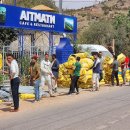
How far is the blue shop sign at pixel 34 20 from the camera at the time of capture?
23.2 metres

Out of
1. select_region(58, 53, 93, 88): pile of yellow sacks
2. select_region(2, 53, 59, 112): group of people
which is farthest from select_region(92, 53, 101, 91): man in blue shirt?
select_region(2, 53, 59, 112): group of people

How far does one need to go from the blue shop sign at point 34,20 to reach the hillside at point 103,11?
60710 mm

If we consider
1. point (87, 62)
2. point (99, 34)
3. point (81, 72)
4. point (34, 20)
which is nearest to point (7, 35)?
point (34, 20)

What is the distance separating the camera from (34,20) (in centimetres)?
2578

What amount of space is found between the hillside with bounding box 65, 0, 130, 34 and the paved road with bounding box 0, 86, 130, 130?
7295cm

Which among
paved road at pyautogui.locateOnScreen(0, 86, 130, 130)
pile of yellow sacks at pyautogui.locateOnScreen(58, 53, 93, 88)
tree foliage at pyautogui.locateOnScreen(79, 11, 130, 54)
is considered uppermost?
tree foliage at pyautogui.locateOnScreen(79, 11, 130, 54)

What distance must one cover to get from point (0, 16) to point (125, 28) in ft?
108

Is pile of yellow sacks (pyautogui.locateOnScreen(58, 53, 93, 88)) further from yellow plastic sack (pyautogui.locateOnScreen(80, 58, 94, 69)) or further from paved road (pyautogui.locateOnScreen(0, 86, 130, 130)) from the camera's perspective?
paved road (pyautogui.locateOnScreen(0, 86, 130, 130))

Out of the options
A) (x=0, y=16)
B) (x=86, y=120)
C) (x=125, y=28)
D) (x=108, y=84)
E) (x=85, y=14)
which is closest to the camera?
(x=86, y=120)

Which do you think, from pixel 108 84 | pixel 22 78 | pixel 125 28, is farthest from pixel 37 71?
pixel 125 28

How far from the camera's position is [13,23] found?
940 inches

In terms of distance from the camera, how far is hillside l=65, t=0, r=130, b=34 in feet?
311

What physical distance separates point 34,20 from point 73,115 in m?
13.3

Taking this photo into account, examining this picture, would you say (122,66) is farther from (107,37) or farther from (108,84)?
(107,37)
